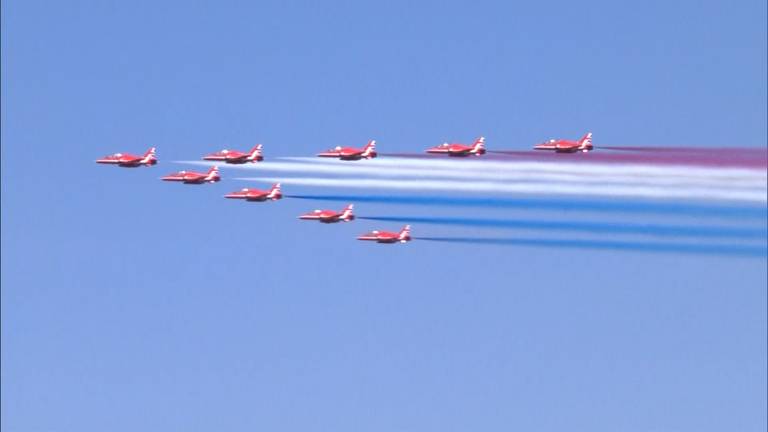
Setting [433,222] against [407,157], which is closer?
[433,222]

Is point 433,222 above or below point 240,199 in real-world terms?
below

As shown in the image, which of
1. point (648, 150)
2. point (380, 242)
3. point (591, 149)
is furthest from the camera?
point (380, 242)

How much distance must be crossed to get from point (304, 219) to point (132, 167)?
1249 cm

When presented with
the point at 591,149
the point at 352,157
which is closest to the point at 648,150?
the point at 591,149

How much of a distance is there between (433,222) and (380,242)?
1758 centimetres

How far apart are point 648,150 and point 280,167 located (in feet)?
101

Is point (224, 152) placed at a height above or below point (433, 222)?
above

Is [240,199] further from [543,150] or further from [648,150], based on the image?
[648,150]

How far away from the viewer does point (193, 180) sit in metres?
159

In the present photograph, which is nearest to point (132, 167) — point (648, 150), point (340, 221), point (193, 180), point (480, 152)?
point (193, 180)

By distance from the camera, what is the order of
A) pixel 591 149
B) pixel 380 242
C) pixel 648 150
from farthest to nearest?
1. pixel 380 242
2. pixel 591 149
3. pixel 648 150

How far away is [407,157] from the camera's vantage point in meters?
150

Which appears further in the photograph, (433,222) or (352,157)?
(352,157)

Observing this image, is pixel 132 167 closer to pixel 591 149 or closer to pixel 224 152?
pixel 224 152
